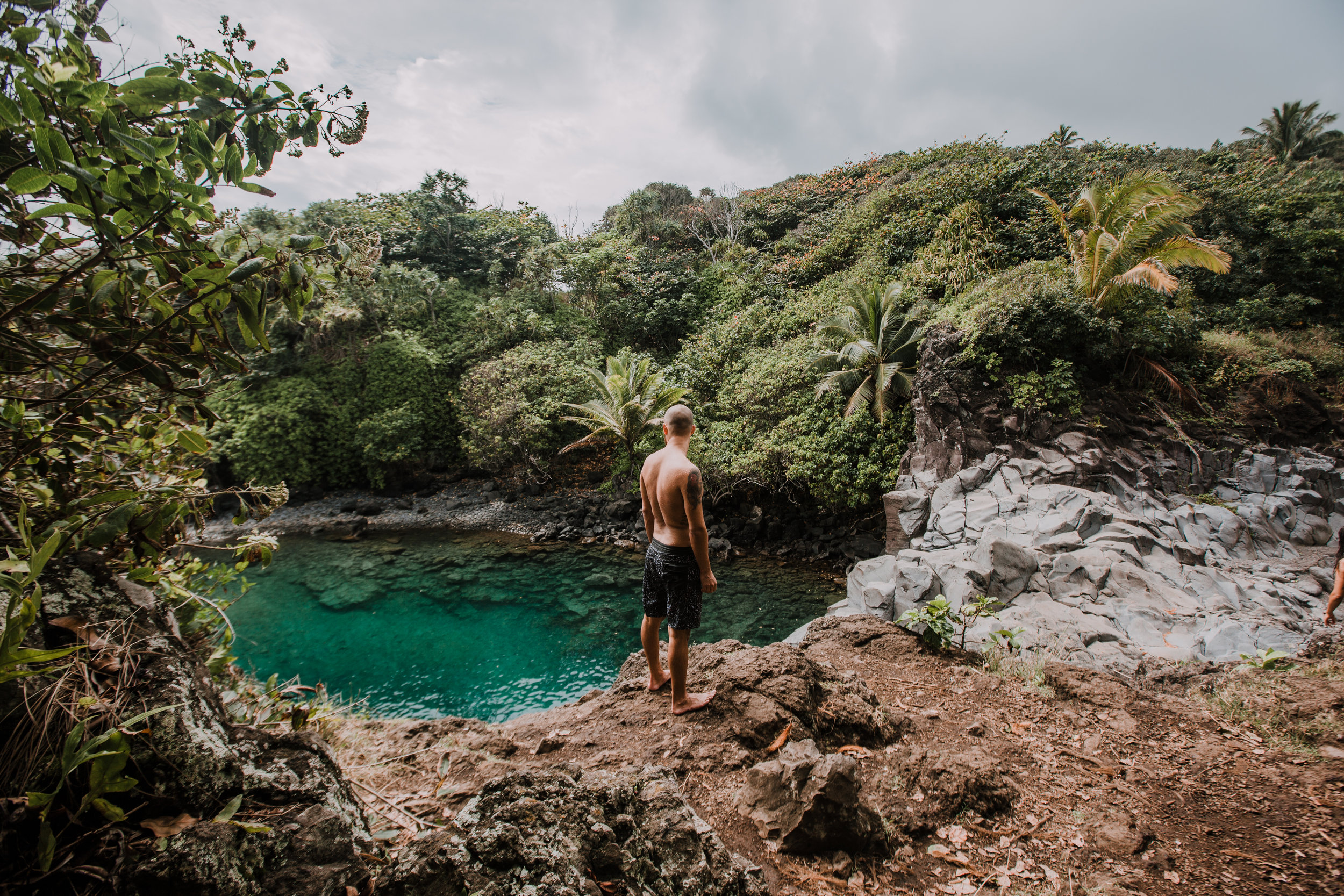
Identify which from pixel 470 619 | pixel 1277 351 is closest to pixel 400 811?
pixel 470 619

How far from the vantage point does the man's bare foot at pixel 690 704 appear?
124 inches

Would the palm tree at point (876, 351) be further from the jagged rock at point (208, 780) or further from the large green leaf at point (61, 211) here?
the large green leaf at point (61, 211)

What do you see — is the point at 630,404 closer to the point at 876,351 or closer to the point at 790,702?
the point at 876,351

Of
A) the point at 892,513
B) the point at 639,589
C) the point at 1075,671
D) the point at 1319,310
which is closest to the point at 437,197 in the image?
the point at 639,589

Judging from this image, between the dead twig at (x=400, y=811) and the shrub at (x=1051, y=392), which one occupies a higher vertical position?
the shrub at (x=1051, y=392)

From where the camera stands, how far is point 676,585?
3.13 metres

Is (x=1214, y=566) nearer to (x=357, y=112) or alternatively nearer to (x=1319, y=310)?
(x=357, y=112)

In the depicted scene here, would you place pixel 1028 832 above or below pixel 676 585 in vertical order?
below

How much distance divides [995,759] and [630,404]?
10.4 m

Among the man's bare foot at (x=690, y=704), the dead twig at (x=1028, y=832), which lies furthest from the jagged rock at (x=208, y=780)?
the dead twig at (x=1028, y=832)

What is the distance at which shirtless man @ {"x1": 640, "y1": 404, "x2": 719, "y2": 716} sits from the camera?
9.89 ft

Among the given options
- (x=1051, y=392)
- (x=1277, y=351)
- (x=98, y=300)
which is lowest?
(x=98, y=300)

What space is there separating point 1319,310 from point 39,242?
62.8ft

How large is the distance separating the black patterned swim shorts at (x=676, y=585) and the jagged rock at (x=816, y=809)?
3.39ft
